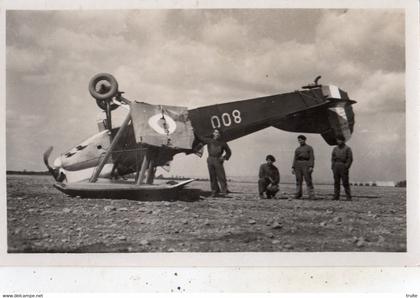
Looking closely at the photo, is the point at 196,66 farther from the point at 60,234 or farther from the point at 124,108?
the point at 60,234

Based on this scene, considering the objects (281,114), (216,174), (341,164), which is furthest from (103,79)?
(341,164)

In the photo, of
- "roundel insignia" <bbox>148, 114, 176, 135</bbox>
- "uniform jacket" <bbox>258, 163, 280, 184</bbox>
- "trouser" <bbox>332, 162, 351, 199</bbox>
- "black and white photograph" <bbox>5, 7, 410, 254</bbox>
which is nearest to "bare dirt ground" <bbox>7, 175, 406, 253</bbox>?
"black and white photograph" <bbox>5, 7, 410, 254</bbox>

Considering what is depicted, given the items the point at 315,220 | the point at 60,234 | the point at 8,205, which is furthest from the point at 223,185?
the point at 8,205

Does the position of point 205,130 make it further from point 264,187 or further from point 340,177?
point 340,177

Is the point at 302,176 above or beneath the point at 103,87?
beneath

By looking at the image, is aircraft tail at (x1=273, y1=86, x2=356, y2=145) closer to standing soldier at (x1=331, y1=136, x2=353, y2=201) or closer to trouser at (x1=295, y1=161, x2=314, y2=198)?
standing soldier at (x1=331, y1=136, x2=353, y2=201)

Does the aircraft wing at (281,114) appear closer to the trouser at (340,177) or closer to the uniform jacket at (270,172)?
the trouser at (340,177)
